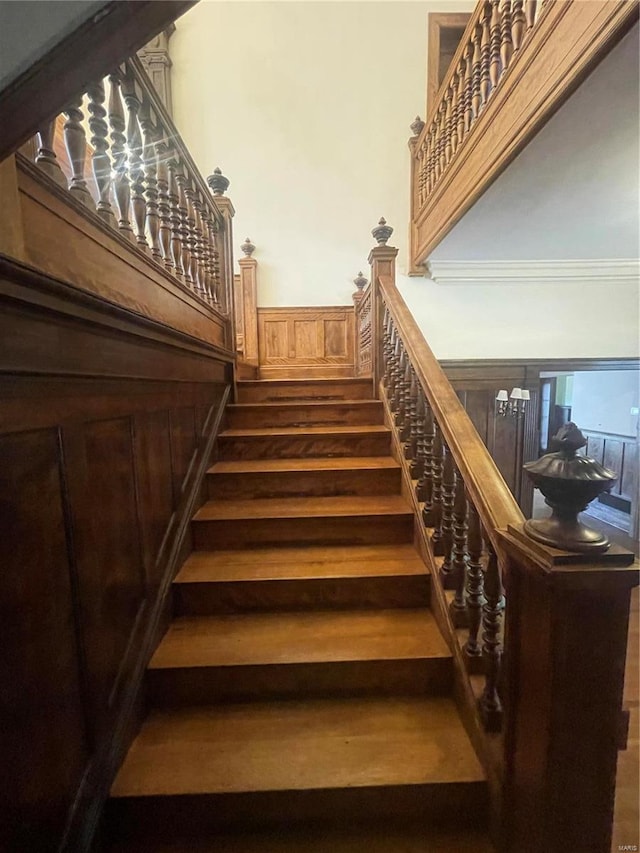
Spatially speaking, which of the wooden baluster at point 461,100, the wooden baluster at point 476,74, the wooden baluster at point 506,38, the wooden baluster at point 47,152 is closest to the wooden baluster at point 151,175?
the wooden baluster at point 47,152

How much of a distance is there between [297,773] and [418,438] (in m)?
1.36

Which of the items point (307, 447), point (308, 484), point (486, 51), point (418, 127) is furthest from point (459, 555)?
point (418, 127)

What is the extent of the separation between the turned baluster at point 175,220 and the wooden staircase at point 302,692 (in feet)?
3.47

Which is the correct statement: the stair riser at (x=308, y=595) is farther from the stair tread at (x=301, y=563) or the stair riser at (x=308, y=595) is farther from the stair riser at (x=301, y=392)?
the stair riser at (x=301, y=392)

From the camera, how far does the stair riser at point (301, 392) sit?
2.98m

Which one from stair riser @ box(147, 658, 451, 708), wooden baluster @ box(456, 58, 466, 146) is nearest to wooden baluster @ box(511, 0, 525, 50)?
wooden baluster @ box(456, 58, 466, 146)

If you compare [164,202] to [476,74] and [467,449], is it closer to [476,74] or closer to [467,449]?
[467,449]

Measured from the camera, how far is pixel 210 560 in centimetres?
181

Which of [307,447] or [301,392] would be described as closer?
[307,447]

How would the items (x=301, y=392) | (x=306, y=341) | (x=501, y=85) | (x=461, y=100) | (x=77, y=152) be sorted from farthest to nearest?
(x=306, y=341)
(x=301, y=392)
(x=461, y=100)
(x=501, y=85)
(x=77, y=152)

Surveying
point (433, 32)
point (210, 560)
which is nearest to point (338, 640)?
point (210, 560)

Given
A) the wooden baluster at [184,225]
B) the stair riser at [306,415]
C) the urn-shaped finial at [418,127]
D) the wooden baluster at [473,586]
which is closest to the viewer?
the wooden baluster at [473,586]

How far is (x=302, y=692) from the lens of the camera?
1394 mm

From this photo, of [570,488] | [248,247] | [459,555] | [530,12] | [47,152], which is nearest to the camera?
[570,488]
